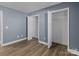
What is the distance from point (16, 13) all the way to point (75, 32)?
3.54m

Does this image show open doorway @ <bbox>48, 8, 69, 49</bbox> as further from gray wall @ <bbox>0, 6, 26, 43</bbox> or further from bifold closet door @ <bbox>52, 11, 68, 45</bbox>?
gray wall @ <bbox>0, 6, 26, 43</bbox>

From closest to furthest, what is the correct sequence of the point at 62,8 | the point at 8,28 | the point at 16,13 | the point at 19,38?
1. the point at 62,8
2. the point at 8,28
3. the point at 16,13
4. the point at 19,38

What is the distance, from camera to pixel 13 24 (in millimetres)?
4375

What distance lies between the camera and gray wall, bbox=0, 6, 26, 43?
3.86 m

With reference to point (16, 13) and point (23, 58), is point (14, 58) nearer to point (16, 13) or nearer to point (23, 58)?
point (23, 58)

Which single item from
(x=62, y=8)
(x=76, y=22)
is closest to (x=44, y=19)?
(x=62, y=8)

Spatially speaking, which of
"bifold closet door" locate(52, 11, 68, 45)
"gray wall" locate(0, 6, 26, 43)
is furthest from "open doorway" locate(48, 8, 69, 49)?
"gray wall" locate(0, 6, 26, 43)

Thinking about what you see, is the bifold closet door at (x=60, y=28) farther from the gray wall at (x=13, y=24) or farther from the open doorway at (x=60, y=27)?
the gray wall at (x=13, y=24)

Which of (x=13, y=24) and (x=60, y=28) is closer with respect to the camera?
(x=60, y=28)

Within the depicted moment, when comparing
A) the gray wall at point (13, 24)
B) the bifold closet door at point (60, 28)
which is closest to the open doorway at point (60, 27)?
the bifold closet door at point (60, 28)

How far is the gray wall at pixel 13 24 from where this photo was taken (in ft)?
12.7

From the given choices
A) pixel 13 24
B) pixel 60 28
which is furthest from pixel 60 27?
pixel 13 24

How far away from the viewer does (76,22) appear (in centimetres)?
279

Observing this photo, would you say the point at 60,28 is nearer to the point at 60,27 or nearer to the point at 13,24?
the point at 60,27
